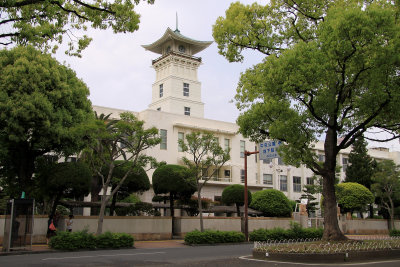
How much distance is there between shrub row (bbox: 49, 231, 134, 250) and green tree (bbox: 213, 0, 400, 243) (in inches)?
316

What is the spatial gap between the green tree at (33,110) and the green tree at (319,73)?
8084mm

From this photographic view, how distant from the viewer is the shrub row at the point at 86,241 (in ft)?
58.9

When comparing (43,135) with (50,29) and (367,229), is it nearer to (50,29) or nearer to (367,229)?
(50,29)

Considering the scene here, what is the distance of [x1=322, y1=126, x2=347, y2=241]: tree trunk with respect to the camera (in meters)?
16.0

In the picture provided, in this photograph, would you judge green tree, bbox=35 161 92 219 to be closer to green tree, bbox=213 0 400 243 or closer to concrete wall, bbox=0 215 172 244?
concrete wall, bbox=0 215 172 244

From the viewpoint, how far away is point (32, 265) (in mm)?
12430

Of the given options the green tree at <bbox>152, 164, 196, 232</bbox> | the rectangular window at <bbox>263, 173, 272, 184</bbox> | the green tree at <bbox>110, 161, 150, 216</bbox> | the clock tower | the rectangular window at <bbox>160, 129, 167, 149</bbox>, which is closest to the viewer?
the green tree at <bbox>110, 161, 150, 216</bbox>

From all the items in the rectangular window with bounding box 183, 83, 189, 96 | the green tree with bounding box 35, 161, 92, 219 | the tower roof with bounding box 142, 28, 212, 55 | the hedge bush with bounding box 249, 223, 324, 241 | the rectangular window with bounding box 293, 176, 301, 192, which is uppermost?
the tower roof with bounding box 142, 28, 212, 55

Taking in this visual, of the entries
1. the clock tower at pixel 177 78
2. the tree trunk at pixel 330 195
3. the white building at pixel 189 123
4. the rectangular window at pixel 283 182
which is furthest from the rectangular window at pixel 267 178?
the tree trunk at pixel 330 195

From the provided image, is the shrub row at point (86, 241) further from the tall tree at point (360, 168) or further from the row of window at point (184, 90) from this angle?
the row of window at point (184, 90)

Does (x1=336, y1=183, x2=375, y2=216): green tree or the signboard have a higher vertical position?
the signboard

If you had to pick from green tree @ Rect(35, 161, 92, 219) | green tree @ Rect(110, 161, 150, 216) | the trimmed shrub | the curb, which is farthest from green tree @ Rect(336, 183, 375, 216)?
the trimmed shrub

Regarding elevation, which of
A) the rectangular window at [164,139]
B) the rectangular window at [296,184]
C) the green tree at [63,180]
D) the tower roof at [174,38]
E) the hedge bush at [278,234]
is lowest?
the hedge bush at [278,234]

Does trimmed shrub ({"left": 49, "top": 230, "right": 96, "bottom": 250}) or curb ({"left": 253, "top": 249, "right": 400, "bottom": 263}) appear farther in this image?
trimmed shrub ({"left": 49, "top": 230, "right": 96, "bottom": 250})
